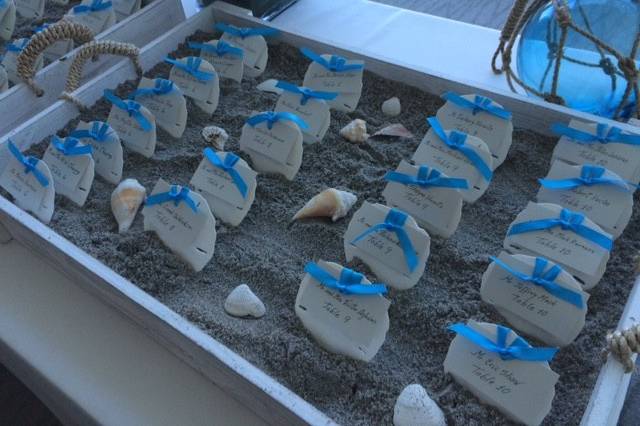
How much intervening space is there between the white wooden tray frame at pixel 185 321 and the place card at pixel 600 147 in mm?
54

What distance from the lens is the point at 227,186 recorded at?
854 millimetres

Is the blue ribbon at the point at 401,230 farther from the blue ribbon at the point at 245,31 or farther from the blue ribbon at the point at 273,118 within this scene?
the blue ribbon at the point at 245,31

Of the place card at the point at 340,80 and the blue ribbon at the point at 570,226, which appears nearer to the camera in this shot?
the blue ribbon at the point at 570,226

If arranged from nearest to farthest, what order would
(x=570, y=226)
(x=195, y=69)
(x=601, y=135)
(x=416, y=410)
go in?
(x=416, y=410) → (x=570, y=226) → (x=601, y=135) → (x=195, y=69)

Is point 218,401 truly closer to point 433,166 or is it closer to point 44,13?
point 433,166

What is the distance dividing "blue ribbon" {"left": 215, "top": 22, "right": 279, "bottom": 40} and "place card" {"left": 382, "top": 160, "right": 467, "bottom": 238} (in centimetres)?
53

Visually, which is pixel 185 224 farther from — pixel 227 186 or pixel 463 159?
pixel 463 159

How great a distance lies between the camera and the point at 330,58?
41.2 inches

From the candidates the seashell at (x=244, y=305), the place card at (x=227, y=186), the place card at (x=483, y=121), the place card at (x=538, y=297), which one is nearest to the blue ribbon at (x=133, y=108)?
the place card at (x=227, y=186)

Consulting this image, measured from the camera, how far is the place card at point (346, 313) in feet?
2.14

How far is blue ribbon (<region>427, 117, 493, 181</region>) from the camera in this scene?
82 centimetres

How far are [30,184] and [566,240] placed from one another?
798mm

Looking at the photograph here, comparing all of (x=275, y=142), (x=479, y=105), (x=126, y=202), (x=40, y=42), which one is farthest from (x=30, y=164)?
(x=479, y=105)

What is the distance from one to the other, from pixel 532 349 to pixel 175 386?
0.44 metres
